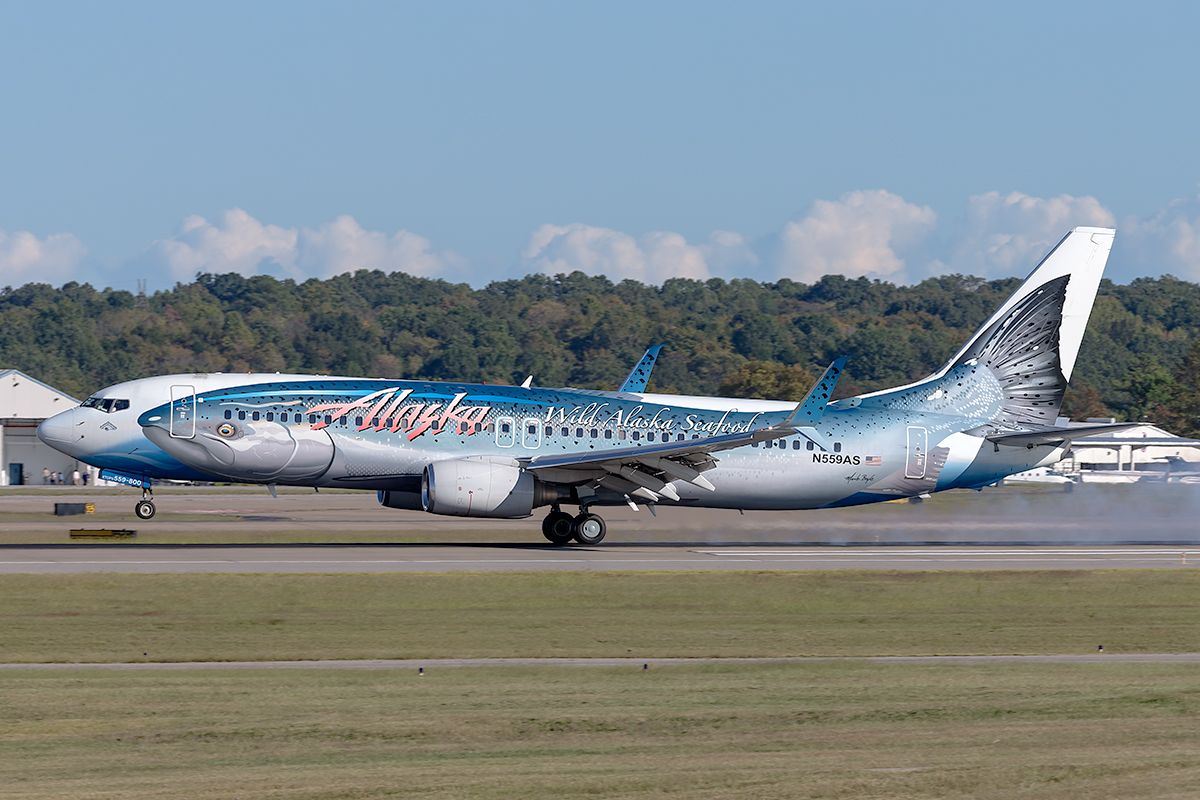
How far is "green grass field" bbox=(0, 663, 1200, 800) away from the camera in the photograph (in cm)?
1280

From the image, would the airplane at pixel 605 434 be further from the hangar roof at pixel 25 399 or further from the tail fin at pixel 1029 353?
the hangar roof at pixel 25 399

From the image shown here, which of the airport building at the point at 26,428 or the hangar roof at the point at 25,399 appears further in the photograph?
the hangar roof at the point at 25,399

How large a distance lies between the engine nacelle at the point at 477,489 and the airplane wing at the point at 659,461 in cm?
62

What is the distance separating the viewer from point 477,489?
3675cm

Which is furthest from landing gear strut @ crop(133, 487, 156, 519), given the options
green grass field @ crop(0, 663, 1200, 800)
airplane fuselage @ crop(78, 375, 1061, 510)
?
green grass field @ crop(0, 663, 1200, 800)

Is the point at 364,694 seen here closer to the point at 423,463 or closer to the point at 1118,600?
the point at 1118,600

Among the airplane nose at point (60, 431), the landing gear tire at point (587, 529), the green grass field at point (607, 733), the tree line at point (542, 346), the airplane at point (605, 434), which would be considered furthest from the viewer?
the tree line at point (542, 346)

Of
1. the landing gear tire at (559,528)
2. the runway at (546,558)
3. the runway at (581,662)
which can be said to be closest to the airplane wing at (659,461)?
the landing gear tire at (559,528)

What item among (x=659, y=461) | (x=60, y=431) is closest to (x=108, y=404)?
(x=60, y=431)

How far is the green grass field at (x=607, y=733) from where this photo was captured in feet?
42.0

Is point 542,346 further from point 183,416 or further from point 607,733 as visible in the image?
point 607,733

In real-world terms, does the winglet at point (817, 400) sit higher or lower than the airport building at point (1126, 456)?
higher

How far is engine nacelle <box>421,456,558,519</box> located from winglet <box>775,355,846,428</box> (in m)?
6.49

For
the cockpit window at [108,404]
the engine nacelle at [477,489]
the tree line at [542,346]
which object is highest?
the tree line at [542,346]
